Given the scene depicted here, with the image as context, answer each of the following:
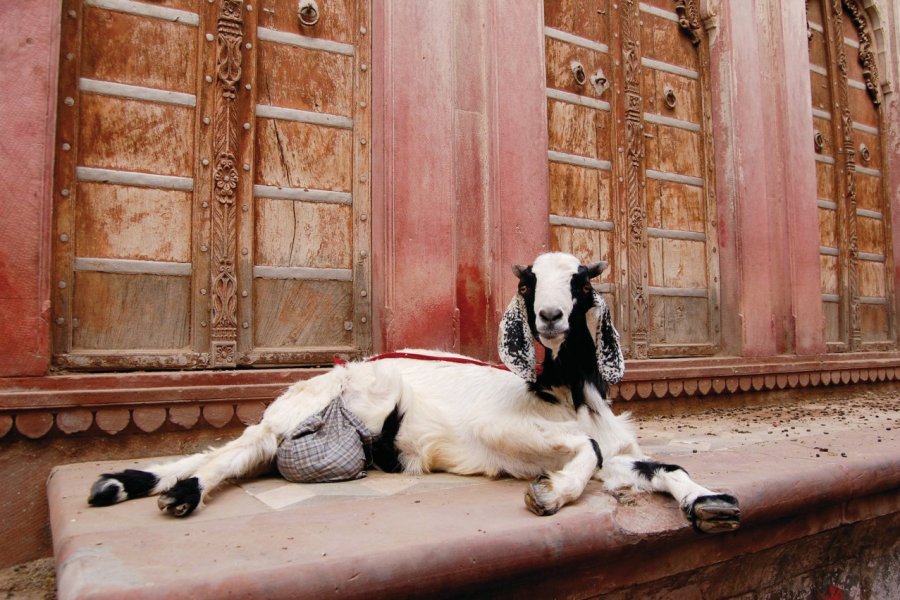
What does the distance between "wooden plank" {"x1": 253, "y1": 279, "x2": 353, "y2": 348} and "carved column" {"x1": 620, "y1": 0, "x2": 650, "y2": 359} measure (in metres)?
2.66

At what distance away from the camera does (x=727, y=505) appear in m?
2.13

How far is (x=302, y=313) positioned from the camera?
410 cm

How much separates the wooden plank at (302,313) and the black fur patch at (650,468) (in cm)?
228

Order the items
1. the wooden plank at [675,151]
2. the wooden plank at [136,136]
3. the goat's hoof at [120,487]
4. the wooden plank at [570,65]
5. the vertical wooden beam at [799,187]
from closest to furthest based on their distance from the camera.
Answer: the goat's hoof at [120,487] < the wooden plank at [136,136] < the wooden plank at [570,65] < the wooden plank at [675,151] < the vertical wooden beam at [799,187]

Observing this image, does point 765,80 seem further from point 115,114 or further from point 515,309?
point 115,114

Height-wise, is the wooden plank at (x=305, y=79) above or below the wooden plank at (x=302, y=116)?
above

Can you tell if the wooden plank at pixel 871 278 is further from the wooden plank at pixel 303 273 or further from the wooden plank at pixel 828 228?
the wooden plank at pixel 303 273

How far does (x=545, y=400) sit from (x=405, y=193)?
6.80 feet

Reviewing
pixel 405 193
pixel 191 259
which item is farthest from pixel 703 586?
pixel 191 259

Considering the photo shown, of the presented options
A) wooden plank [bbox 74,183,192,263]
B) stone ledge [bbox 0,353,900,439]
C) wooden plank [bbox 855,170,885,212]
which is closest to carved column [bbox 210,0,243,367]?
wooden plank [bbox 74,183,192,263]

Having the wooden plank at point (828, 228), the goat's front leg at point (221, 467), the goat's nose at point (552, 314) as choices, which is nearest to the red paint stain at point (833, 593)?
the goat's nose at point (552, 314)

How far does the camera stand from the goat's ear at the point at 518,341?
259 cm

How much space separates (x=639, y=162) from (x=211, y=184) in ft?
12.3

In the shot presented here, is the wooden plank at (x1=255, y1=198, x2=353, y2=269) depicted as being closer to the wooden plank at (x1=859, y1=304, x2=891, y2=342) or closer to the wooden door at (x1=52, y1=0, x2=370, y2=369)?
the wooden door at (x1=52, y1=0, x2=370, y2=369)
